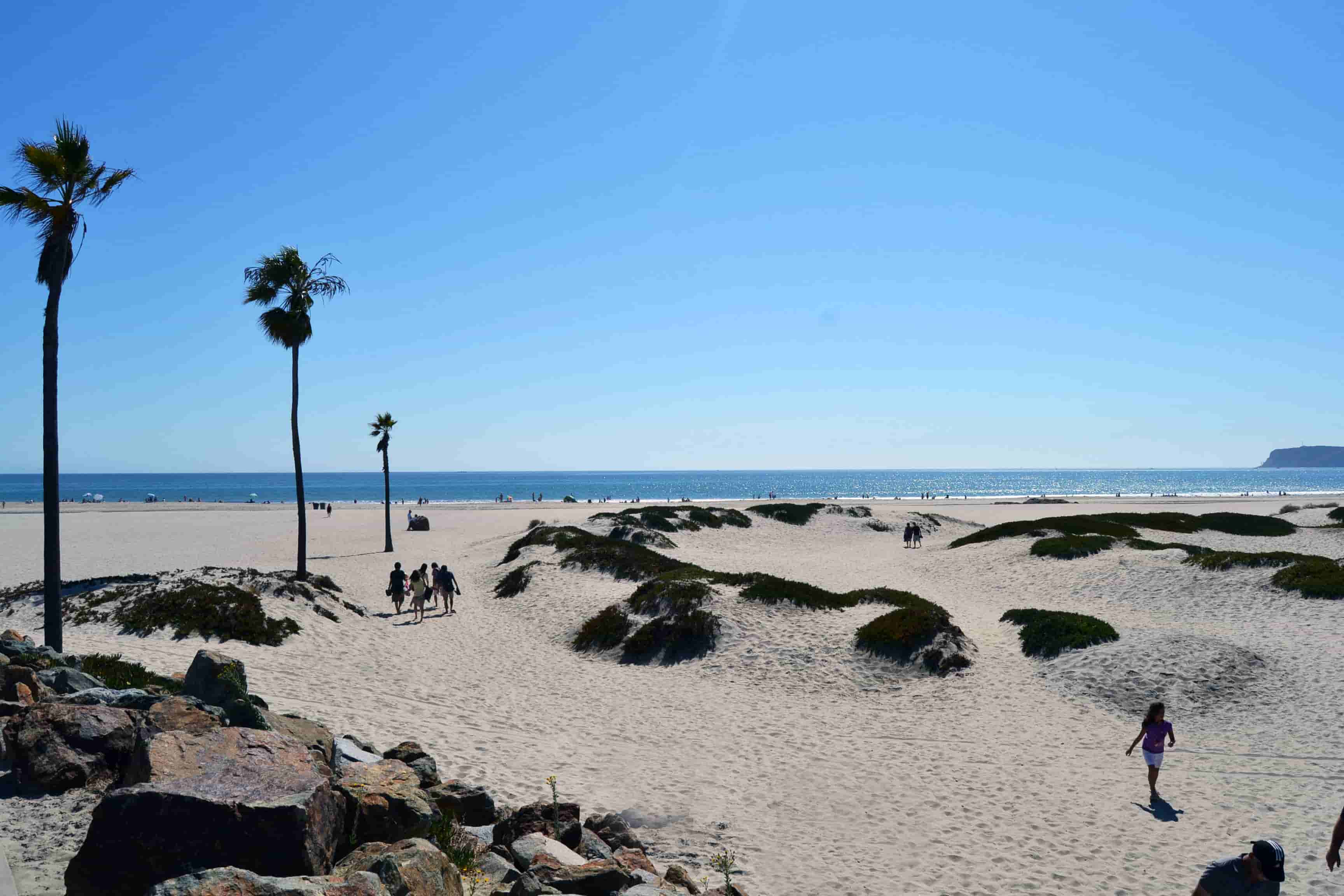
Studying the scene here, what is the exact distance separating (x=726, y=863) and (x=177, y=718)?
5903mm

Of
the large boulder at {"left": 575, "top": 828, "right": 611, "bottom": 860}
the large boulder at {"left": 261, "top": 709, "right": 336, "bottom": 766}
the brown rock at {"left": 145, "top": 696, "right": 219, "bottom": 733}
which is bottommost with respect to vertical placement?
the large boulder at {"left": 575, "top": 828, "right": 611, "bottom": 860}

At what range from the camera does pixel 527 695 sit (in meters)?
17.9

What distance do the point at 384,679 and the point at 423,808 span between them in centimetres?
1127

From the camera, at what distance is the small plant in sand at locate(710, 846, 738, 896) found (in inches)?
326

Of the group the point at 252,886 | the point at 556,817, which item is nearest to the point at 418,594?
the point at 556,817

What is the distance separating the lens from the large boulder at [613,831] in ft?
31.7

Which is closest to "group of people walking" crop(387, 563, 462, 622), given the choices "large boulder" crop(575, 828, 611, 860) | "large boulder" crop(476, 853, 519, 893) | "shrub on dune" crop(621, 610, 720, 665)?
"shrub on dune" crop(621, 610, 720, 665)

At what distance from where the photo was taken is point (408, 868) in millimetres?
5973

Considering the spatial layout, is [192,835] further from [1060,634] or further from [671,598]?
[1060,634]

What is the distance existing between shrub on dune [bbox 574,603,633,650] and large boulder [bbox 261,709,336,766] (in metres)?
12.9

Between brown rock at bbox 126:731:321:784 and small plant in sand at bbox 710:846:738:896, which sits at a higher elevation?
brown rock at bbox 126:731:321:784

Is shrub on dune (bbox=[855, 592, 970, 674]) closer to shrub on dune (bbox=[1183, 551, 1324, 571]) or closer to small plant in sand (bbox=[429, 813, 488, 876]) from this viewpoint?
shrub on dune (bbox=[1183, 551, 1324, 571])

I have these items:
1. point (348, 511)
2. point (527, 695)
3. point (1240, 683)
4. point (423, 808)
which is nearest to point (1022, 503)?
point (348, 511)

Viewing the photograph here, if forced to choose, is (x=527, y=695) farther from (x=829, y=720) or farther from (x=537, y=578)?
(x=537, y=578)
